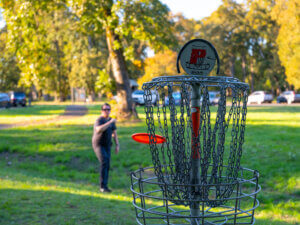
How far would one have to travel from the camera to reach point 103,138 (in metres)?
9.34

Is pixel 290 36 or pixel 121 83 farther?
pixel 290 36

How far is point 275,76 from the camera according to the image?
6412 cm

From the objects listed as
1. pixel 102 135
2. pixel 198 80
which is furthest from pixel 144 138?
pixel 102 135

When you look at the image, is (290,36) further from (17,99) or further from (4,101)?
(17,99)

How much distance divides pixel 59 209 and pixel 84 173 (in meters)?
5.54

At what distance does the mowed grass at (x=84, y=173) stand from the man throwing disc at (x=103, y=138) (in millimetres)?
601

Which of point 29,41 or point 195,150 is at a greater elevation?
point 29,41

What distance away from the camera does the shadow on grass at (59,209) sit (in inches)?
245

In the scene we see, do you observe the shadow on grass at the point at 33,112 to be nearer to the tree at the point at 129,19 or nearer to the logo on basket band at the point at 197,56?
the tree at the point at 129,19

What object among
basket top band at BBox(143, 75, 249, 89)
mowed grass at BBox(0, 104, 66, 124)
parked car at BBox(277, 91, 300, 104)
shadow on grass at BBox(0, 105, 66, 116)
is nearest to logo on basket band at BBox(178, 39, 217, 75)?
basket top band at BBox(143, 75, 249, 89)

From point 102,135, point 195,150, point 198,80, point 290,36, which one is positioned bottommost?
point 102,135

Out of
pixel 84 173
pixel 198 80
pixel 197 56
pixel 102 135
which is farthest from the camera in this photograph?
pixel 84 173

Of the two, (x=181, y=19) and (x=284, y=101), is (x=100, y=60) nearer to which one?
(x=181, y=19)

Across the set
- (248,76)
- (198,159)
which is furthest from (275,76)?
(198,159)
